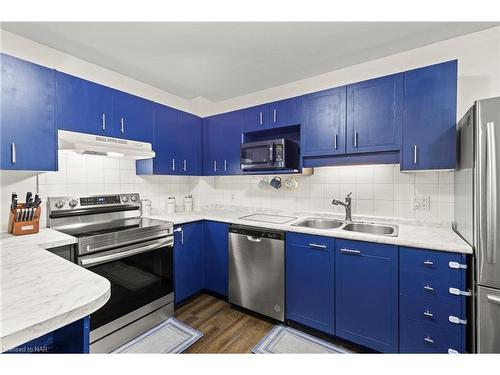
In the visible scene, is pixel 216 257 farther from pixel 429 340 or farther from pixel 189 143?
pixel 429 340

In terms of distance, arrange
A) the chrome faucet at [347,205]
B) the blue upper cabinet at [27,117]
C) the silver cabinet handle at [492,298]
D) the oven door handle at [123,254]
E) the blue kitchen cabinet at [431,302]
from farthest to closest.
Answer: the chrome faucet at [347,205] → the oven door handle at [123,254] → the blue upper cabinet at [27,117] → the blue kitchen cabinet at [431,302] → the silver cabinet handle at [492,298]

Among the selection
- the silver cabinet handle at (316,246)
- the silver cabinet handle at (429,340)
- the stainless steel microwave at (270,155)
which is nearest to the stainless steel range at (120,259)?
the stainless steel microwave at (270,155)

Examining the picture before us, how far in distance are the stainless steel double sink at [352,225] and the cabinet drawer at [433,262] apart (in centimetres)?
34

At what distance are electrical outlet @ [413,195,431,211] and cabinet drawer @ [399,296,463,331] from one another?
0.82 meters

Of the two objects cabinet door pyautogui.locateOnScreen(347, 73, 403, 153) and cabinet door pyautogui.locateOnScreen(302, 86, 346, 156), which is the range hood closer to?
cabinet door pyautogui.locateOnScreen(302, 86, 346, 156)

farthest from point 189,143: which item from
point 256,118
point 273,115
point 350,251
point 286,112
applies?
point 350,251

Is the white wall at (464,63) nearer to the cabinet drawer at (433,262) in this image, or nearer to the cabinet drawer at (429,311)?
the cabinet drawer at (433,262)

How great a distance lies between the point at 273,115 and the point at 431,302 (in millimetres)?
2060

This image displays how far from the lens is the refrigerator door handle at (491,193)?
1230 mm

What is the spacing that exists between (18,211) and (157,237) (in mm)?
960

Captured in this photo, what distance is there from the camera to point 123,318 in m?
1.80

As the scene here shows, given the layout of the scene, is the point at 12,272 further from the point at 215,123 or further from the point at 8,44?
the point at 215,123

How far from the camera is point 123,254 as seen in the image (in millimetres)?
1793

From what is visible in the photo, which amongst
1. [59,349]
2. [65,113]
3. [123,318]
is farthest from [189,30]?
[123,318]
